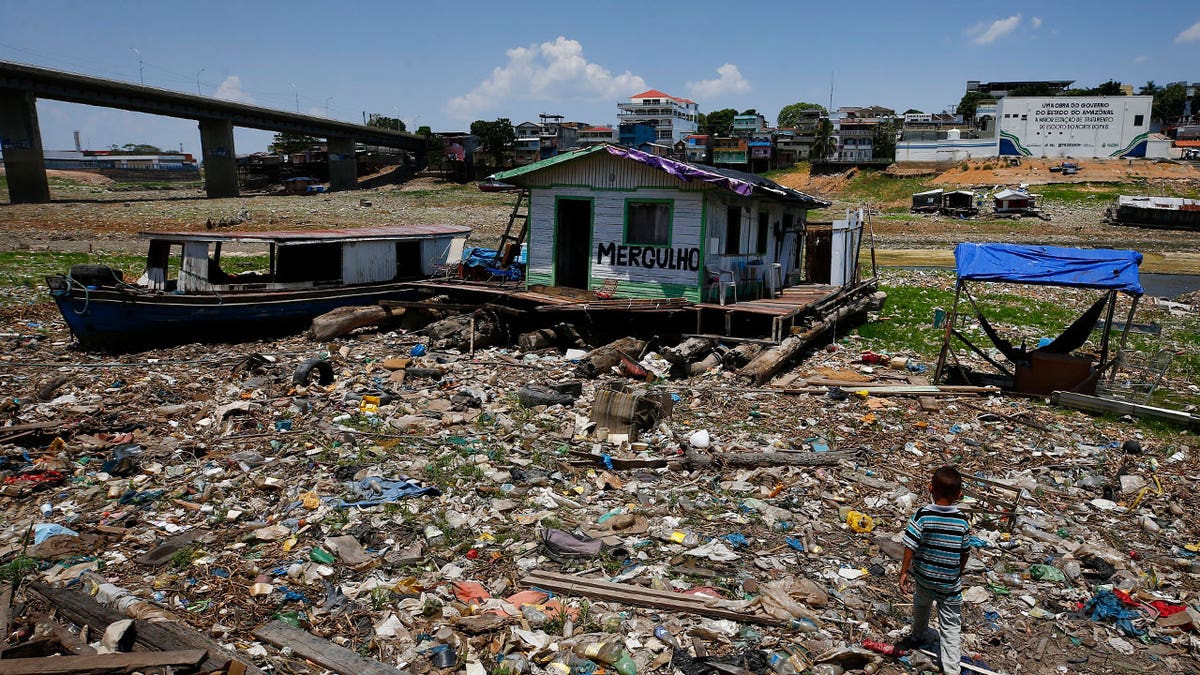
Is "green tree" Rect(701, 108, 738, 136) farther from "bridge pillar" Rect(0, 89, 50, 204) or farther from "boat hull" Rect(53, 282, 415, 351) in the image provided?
"boat hull" Rect(53, 282, 415, 351)

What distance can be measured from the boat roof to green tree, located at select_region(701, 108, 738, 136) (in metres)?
106

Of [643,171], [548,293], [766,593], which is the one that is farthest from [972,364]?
[766,593]

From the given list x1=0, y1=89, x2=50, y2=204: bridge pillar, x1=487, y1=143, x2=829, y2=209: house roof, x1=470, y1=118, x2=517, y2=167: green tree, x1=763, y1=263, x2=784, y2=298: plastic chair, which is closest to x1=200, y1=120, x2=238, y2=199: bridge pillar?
x1=0, y1=89, x2=50, y2=204: bridge pillar

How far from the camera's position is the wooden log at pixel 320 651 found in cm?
452

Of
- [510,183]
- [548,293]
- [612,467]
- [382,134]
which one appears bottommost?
[612,467]

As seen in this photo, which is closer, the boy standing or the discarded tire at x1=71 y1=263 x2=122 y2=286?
the boy standing

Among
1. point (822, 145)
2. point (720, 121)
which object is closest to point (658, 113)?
point (720, 121)

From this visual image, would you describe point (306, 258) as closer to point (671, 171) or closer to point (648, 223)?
point (648, 223)

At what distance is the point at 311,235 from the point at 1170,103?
136 metres

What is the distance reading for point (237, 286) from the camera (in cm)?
1479

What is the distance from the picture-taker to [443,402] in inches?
406

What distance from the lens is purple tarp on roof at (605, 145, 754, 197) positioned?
12.8 m

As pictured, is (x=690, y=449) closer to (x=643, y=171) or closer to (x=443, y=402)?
(x=443, y=402)

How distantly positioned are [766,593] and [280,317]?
12.8 meters
